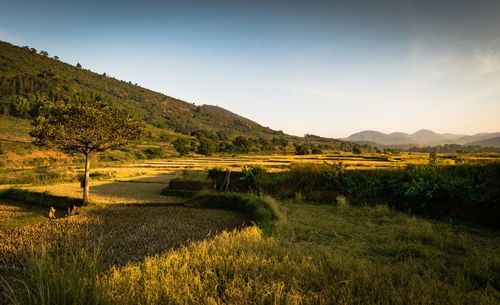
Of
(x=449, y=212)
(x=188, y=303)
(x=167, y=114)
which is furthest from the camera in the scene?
(x=167, y=114)

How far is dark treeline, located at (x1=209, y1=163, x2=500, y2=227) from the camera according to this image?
12617 millimetres

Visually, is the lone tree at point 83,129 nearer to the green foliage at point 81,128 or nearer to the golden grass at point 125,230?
the green foliage at point 81,128

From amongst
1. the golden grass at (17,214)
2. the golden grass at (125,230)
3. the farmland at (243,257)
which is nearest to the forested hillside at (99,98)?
the golden grass at (17,214)

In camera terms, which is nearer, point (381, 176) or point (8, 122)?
point (381, 176)

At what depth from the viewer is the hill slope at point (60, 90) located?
4008 inches

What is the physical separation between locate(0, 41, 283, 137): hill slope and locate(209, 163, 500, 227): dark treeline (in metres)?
72.4

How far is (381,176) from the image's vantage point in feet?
56.5

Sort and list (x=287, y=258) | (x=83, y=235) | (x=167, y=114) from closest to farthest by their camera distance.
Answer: (x=287, y=258)
(x=83, y=235)
(x=167, y=114)

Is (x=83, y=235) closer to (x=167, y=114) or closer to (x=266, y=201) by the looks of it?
(x=266, y=201)

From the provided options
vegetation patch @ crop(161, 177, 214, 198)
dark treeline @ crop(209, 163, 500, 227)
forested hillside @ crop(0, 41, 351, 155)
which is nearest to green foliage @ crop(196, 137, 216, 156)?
forested hillside @ crop(0, 41, 351, 155)

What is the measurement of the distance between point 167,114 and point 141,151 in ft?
304

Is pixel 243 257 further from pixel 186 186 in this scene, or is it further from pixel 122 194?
pixel 122 194

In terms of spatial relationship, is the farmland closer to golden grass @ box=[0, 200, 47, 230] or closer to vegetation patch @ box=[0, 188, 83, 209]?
golden grass @ box=[0, 200, 47, 230]

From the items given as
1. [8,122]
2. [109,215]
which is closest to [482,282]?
[109,215]
